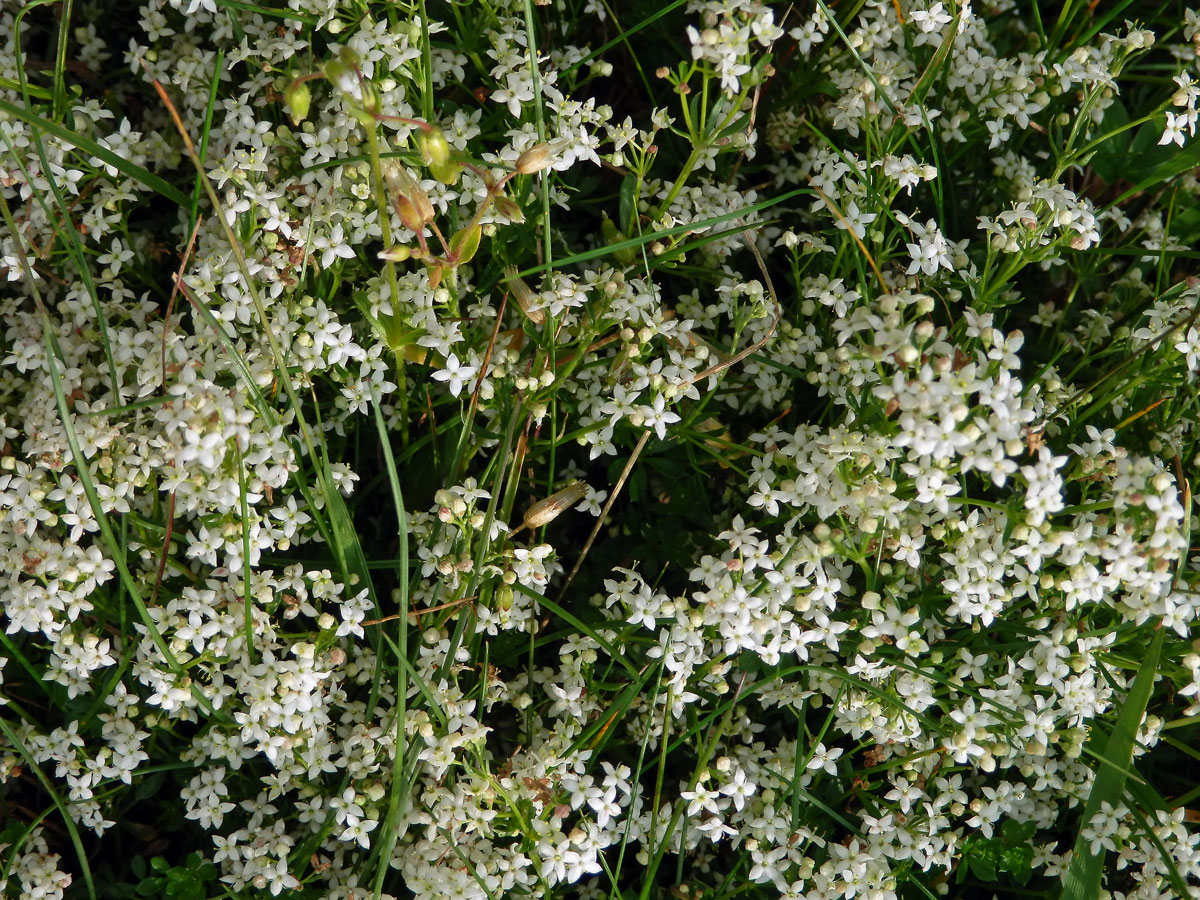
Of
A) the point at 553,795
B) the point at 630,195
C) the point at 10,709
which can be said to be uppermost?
the point at 630,195

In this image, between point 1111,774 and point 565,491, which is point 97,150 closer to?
point 565,491

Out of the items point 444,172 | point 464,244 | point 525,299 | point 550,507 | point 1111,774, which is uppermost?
point 444,172

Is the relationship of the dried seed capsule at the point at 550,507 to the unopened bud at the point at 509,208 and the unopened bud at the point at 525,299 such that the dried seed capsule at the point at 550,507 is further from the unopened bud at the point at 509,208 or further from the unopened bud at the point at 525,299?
the unopened bud at the point at 509,208

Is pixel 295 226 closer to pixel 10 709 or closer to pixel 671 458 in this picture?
pixel 671 458

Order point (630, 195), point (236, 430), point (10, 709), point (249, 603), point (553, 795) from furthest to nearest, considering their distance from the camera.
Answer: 1. point (10, 709)
2. point (630, 195)
3. point (553, 795)
4. point (249, 603)
5. point (236, 430)

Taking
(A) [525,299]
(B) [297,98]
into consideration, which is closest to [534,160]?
(A) [525,299]

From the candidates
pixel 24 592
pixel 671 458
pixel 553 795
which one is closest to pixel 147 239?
pixel 24 592

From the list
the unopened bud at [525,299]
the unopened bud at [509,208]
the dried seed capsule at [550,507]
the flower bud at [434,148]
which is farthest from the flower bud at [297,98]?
the dried seed capsule at [550,507]

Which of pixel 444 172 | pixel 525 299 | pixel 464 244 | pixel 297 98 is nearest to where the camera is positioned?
pixel 297 98
